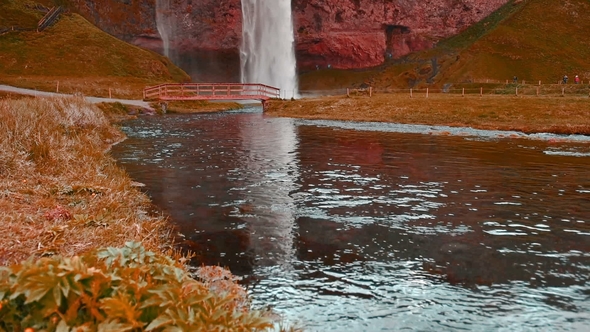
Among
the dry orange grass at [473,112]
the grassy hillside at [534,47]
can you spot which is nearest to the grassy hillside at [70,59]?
the dry orange grass at [473,112]

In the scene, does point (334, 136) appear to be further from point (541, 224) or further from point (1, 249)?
point (1, 249)

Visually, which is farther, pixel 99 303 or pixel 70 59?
pixel 70 59

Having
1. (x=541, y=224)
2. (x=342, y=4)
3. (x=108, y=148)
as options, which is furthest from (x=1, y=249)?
(x=342, y=4)

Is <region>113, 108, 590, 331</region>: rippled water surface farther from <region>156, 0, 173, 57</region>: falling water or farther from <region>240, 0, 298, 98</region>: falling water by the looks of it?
<region>156, 0, 173, 57</region>: falling water

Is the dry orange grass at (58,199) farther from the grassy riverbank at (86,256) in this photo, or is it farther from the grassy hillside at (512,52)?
the grassy hillside at (512,52)

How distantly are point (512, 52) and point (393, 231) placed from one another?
88022 millimetres

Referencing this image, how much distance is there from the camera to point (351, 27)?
113188 millimetres

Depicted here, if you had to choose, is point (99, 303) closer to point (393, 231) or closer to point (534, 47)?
point (393, 231)

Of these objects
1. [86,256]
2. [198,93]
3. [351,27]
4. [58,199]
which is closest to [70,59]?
[198,93]

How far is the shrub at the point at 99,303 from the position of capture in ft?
12.1

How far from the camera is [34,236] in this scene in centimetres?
663

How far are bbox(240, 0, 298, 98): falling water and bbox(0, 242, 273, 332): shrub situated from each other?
300 feet

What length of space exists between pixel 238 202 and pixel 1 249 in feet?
20.1

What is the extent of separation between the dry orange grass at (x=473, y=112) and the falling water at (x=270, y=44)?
5019 cm
